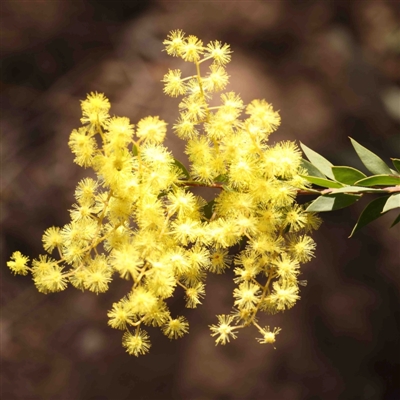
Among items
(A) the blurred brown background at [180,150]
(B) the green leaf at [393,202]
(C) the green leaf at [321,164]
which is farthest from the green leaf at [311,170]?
(A) the blurred brown background at [180,150]

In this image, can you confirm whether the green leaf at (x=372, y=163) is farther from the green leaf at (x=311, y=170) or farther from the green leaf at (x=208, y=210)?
the green leaf at (x=208, y=210)

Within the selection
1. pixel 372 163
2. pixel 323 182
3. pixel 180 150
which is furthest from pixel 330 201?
pixel 180 150

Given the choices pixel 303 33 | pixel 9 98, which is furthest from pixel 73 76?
pixel 303 33

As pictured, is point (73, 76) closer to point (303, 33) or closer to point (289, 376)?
point (303, 33)

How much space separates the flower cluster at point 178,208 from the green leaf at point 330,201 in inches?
0.9

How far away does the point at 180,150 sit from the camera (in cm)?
108

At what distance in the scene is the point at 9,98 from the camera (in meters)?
1.06

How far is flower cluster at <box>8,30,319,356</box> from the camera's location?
531 millimetres

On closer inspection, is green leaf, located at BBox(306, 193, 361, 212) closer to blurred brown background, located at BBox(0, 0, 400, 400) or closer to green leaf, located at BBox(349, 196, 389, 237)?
green leaf, located at BBox(349, 196, 389, 237)

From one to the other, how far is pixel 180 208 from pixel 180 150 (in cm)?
54

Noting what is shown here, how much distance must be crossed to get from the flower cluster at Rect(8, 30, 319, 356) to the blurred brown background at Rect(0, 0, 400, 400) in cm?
48

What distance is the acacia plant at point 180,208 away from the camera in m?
0.53

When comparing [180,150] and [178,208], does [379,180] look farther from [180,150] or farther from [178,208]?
[180,150]

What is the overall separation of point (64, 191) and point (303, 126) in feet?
1.86
